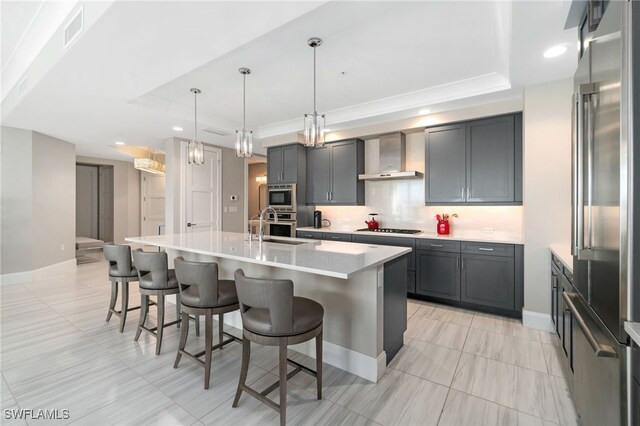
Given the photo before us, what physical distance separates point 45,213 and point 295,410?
6315 mm

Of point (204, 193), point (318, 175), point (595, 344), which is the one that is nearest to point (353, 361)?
point (595, 344)

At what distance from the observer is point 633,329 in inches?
39.0

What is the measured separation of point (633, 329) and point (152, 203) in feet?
32.5

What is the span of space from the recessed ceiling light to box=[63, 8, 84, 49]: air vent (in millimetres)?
3695

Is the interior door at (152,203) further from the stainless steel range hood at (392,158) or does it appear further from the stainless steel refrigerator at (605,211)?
the stainless steel refrigerator at (605,211)

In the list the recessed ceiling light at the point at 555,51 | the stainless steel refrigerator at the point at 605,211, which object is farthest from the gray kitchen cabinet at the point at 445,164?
the stainless steel refrigerator at the point at 605,211

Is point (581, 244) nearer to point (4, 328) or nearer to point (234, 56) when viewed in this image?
point (234, 56)

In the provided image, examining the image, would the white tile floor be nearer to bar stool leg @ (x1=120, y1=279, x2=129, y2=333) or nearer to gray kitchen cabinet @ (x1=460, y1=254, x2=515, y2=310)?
bar stool leg @ (x1=120, y1=279, x2=129, y2=333)

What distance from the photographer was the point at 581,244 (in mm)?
1440

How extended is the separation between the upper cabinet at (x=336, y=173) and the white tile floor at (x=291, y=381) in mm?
2371

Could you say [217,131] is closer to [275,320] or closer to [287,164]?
[287,164]

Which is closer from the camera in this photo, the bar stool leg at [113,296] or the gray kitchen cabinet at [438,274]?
the bar stool leg at [113,296]

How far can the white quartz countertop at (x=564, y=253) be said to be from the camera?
7.00 feet

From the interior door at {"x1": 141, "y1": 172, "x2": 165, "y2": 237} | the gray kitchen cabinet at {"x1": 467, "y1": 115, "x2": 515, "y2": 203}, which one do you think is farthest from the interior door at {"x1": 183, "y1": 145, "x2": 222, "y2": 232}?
the gray kitchen cabinet at {"x1": 467, "y1": 115, "x2": 515, "y2": 203}
